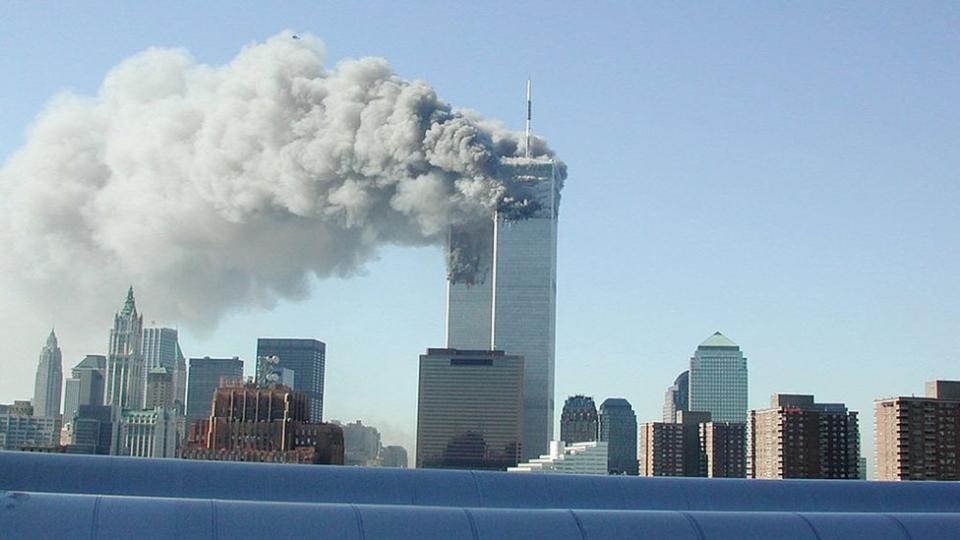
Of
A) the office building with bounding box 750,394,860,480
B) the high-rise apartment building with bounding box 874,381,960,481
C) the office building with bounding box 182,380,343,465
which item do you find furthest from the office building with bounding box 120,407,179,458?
the high-rise apartment building with bounding box 874,381,960,481

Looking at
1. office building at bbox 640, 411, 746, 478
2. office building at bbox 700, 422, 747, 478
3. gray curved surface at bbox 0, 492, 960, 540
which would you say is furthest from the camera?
office building at bbox 640, 411, 746, 478

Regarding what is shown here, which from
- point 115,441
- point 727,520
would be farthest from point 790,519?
point 115,441

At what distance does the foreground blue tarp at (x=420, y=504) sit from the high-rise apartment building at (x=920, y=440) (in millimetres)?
100708

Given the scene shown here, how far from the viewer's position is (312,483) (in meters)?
28.5

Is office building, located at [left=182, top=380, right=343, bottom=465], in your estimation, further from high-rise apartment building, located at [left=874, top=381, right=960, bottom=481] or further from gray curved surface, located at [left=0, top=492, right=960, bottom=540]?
gray curved surface, located at [left=0, top=492, right=960, bottom=540]

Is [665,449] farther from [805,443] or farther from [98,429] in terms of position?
[98,429]

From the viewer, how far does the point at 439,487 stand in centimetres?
2894

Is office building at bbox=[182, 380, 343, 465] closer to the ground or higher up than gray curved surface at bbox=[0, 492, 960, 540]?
higher up

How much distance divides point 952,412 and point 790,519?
113 metres

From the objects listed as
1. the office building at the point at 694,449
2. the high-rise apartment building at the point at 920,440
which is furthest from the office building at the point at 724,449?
the high-rise apartment building at the point at 920,440

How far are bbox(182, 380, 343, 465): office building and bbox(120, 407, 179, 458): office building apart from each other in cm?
5728

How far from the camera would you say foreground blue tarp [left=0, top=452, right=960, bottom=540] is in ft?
67.8

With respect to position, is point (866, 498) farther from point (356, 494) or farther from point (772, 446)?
point (772, 446)

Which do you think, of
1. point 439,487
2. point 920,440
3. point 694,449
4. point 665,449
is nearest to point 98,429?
point 665,449
